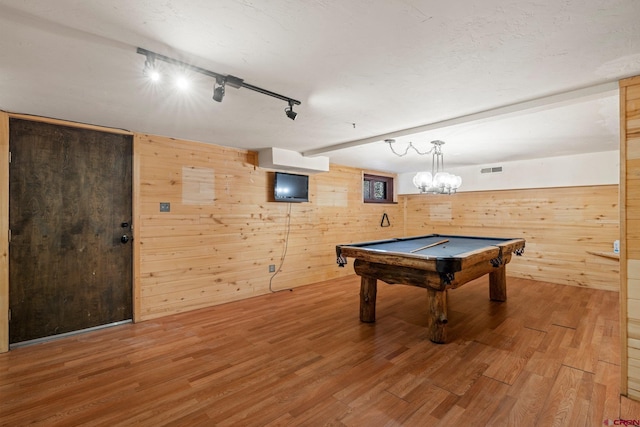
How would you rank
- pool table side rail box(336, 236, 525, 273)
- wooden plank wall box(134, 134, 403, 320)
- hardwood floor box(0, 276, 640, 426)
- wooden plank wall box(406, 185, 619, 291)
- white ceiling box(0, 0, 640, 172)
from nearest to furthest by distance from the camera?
white ceiling box(0, 0, 640, 172), hardwood floor box(0, 276, 640, 426), pool table side rail box(336, 236, 525, 273), wooden plank wall box(134, 134, 403, 320), wooden plank wall box(406, 185, 619, 291)

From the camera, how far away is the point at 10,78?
1943 mm

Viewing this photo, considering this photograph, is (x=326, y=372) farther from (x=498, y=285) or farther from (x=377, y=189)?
(x=377, y=189)

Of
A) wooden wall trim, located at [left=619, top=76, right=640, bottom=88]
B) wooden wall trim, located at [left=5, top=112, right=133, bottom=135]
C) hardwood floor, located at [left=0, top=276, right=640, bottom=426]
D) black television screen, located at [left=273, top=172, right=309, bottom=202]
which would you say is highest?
wooden wall trim, located at [left=5, top=112, right=133, bottom=135]

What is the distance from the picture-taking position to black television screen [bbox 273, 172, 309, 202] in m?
4.42

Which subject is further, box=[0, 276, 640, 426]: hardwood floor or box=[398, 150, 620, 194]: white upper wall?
box=[398, 150, 620, 194]: white upper wall

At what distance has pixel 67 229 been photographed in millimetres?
2900


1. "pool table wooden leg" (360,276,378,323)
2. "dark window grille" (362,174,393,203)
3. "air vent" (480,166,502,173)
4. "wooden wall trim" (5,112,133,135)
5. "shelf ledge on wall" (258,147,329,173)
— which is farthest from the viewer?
"dark window grille" (362,174,393,203)

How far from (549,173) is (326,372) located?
194 inches

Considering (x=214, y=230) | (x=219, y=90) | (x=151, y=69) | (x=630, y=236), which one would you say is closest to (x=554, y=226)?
(x=630, y=236)

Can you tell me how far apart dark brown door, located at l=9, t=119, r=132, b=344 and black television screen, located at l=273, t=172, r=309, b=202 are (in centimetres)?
189

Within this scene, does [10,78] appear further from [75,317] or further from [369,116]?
[369,116]

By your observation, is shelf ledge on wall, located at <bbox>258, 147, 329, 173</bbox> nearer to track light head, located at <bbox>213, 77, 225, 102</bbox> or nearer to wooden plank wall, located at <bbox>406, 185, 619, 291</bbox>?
track light head, located at <bbox>213, 77, 225, 102</bbox>

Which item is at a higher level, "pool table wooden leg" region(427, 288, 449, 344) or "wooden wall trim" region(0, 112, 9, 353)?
"wooden wall trim" region(0, 112, 9, 353)

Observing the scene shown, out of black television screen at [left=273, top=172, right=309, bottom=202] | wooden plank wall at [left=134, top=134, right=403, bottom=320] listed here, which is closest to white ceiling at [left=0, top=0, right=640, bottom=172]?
wooden plank wall at [left=134, top=134, right=403, bottom=320]
